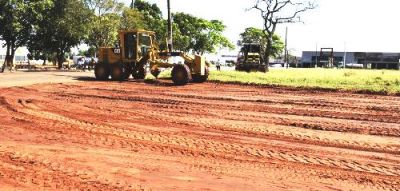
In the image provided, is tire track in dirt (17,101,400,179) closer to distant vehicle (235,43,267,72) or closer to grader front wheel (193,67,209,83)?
grader front wheel (193,67,209,83)

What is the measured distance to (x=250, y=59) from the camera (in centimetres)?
4528

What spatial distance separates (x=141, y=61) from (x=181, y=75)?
3503mm

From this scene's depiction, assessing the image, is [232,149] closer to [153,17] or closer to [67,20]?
[67,20]

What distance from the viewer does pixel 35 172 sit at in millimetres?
6988

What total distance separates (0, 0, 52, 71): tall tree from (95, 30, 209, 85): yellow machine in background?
13.7 meters

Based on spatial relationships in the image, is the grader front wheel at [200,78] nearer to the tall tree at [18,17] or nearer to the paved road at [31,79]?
the paved road at [31,79]

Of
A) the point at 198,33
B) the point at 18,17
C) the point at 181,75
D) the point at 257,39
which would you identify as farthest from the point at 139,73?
the point at 257,39

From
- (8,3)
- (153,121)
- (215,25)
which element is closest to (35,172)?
(153,121)

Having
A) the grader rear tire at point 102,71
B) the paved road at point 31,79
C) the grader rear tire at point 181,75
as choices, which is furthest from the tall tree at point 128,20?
the grader rear tire at point 181,75

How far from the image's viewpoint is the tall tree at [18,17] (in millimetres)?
38947

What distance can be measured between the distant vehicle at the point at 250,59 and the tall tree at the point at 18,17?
17.7 meters

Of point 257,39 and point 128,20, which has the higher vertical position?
point 257,39

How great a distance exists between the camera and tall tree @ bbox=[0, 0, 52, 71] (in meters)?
38.9

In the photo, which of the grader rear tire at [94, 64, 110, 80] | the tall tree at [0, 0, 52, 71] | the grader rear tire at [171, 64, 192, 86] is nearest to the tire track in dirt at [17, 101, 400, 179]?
the grader rear tire at [171, 64, 192, 86]
